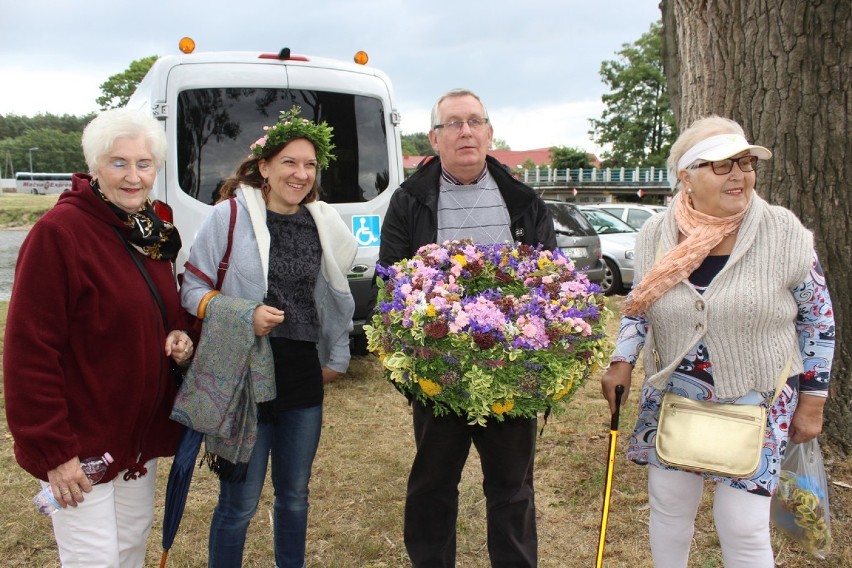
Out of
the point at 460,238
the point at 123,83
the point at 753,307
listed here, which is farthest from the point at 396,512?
the point at 123,83

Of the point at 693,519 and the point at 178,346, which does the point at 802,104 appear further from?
the point at 178,346

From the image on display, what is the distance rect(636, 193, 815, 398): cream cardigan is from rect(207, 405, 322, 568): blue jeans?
1.51 m

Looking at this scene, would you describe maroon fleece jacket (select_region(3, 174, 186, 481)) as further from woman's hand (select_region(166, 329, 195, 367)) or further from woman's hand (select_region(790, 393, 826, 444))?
woman's hand (select_region(790, 393, 826, 444))

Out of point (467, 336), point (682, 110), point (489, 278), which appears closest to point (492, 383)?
point (467, 336)

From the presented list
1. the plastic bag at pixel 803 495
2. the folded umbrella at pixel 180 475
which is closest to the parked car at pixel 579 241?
the plastic bag at pixel 803 495

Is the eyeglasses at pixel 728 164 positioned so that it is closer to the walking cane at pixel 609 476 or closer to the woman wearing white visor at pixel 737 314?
the woman wearing white visor at pixel 737 314

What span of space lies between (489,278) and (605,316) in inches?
17.7

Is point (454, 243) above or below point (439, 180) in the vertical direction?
below

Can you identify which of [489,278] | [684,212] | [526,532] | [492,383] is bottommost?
[526,532]

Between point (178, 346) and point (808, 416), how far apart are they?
2.29 metres

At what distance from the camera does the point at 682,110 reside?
396 cm

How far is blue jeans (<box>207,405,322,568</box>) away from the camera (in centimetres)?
253

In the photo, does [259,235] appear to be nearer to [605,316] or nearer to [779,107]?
[605,316]

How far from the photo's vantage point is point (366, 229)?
19.7ft
